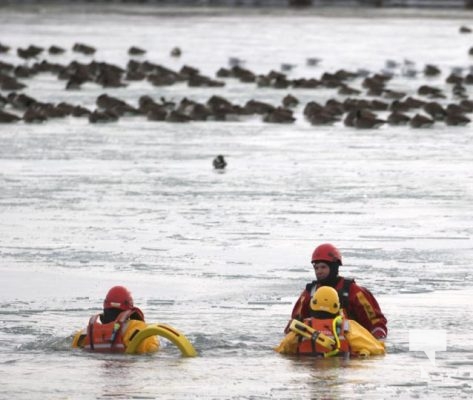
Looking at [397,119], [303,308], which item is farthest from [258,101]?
[303,308]

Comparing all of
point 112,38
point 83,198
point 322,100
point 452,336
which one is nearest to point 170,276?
point 452,336

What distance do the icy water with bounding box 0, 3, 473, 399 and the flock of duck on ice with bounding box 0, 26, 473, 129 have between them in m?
0.55

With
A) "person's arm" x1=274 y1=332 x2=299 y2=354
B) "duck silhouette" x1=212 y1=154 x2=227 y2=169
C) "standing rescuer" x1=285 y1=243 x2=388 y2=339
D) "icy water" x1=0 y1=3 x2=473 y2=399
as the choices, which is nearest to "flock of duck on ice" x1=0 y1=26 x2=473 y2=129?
"icy water" x1=0 y1=3 x2=473 y2=399

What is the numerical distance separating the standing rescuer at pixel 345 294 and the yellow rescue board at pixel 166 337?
79 cm

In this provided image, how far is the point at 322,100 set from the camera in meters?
39.0

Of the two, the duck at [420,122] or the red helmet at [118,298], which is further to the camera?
the duck at [420,122]

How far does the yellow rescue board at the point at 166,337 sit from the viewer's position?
13.0m

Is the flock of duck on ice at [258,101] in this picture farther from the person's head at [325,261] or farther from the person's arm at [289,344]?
the person's arm at [289,344]

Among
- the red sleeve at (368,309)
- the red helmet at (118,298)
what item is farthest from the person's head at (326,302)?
the red helmet at (118,298)

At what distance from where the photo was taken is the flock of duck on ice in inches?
1319

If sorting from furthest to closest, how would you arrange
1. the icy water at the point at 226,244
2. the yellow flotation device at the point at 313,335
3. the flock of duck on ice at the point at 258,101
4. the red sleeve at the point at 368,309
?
1. the flock of duck on ice at the point at 258,101
2. the red sleeve at the point at 368,309
3. the yellow flotation device at the point at 313,335
4. the icy water at the point at 226,244

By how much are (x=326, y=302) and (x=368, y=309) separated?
679 millimetres

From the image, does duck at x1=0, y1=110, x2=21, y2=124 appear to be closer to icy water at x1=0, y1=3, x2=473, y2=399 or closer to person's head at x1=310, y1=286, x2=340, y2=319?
icy water at x1=0, y1=3, x2=473, y2=399

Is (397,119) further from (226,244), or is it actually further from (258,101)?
(226,244)
